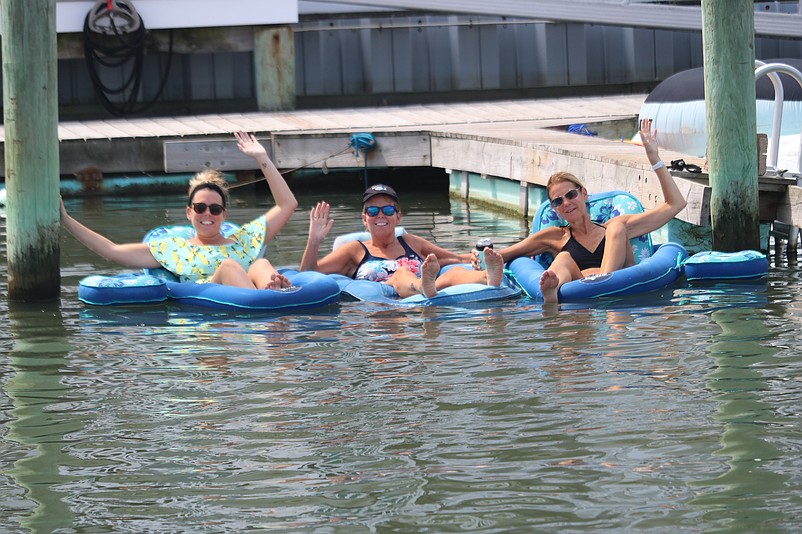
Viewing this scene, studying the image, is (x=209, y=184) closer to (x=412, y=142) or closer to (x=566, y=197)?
(x=566, y=197)

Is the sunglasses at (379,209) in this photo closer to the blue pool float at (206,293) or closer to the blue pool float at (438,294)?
the blue pool float at (438,294)

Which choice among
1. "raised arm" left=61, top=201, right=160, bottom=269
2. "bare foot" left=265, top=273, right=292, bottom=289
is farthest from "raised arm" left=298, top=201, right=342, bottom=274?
"raised arm" left=61, top=201, right=160, bottom=269

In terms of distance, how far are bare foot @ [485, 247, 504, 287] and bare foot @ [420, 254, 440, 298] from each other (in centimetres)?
31

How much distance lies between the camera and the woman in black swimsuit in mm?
8594

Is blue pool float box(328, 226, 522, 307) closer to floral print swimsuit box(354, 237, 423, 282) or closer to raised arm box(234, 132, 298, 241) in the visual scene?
floral print swimsuit box(354, 237, 423, 282)

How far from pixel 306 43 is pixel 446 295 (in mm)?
9102

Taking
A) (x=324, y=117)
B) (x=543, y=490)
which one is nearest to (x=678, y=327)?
(x=543, y=490)

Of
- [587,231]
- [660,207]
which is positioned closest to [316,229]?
[587,231]

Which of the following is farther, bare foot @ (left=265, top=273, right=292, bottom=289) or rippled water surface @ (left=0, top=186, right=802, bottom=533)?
bare foot @ (left=265, top=273, right=292, bottom=289)

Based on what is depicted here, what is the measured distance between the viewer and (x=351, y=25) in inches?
659

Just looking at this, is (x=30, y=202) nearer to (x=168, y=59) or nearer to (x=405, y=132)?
(x=405, y=132)

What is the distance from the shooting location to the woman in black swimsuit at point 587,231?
8.59 metres

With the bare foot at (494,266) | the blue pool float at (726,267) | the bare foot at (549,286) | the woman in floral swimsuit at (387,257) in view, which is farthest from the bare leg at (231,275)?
the blue pool float at (726,267)

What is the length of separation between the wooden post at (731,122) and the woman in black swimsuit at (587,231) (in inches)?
13.7
